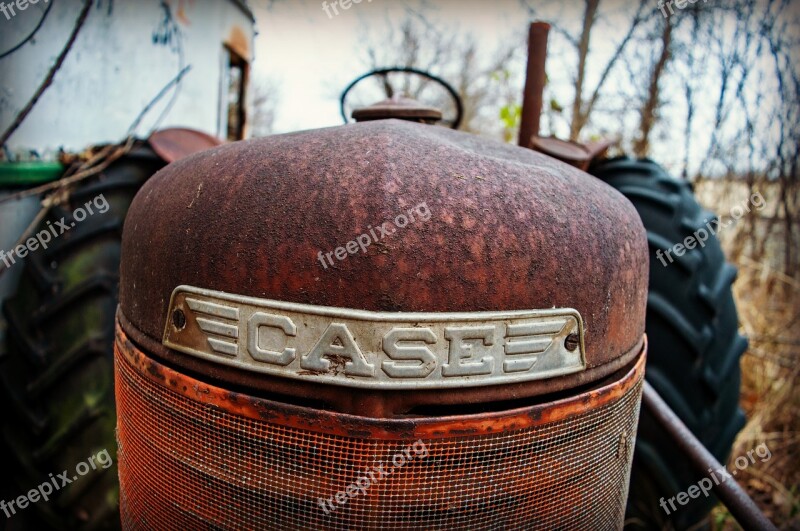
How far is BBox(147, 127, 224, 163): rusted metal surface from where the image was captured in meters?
1.60

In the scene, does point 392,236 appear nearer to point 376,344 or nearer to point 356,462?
point 376,344

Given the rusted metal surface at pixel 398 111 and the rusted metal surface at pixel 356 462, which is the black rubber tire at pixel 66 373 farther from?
the rusted metal surface at pixel 398 111

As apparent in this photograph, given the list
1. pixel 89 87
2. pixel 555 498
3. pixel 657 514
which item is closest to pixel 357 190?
pixel 555 498

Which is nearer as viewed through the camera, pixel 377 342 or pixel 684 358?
pixel 377 342

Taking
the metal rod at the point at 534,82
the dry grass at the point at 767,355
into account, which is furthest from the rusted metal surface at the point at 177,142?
the dry grass at the point at 767,355

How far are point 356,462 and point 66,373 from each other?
1.08 metres

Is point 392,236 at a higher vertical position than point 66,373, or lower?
higher

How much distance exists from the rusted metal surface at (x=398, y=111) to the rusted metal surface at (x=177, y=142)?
2.05ft

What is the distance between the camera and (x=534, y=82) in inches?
60.8

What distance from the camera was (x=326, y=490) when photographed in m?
0.72

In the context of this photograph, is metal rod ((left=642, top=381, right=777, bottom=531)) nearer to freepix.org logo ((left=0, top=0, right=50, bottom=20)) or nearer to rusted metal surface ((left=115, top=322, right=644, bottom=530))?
rusted metal surface ((left=115, top=322, right=644, bottom=530))

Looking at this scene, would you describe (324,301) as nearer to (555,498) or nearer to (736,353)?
(555,498)

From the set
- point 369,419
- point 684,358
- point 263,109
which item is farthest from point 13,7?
point 263,109

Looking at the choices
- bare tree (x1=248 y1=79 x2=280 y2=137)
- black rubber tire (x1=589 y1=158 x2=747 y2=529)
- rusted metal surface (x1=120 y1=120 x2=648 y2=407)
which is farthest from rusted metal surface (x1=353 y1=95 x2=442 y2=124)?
bare tree (x1=248 y1=79 x2=280 y2=137)
